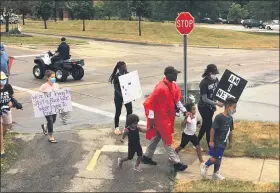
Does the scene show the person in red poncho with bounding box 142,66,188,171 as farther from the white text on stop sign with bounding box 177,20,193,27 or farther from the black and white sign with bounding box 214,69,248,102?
the white text on stop sign with bounding box 177,20,193,27

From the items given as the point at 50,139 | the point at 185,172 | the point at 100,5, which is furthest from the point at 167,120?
the point at 100,5

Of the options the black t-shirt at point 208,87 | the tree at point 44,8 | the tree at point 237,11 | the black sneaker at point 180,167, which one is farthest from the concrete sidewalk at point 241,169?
the tree at point 237,11

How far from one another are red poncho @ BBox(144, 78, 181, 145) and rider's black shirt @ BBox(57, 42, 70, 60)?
9.51 metres

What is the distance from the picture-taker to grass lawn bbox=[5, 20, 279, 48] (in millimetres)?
36719

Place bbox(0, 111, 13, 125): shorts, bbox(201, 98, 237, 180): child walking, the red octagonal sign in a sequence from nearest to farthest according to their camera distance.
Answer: bbox(201, 98, 237, 180): child walking < bbox(0, 111, 13, 125): shorts < the red octagonal sign

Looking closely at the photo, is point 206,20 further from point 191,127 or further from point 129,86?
point 191,127

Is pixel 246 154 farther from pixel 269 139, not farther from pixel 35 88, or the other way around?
pixel 35 88

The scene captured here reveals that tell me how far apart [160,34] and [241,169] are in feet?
115

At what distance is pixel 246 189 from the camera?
6.21 metres

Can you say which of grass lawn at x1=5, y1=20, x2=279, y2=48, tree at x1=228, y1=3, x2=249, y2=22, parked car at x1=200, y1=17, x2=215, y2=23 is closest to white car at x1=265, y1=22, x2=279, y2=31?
parked car at x1=200, y1=17, x2=215, y2=23

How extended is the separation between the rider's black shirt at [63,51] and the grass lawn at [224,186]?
405 inches

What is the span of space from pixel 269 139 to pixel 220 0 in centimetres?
5177

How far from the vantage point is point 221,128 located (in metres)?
6.38

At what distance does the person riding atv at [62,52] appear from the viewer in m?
15.7
